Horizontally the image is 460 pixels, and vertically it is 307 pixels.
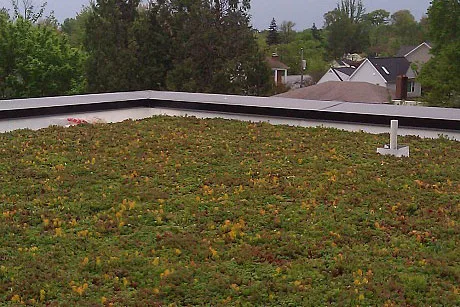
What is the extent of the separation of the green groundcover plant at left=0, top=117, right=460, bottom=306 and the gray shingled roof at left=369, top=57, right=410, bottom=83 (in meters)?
26.5

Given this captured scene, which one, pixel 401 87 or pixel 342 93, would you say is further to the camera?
pixel 401 87

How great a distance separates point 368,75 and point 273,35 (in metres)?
21.3

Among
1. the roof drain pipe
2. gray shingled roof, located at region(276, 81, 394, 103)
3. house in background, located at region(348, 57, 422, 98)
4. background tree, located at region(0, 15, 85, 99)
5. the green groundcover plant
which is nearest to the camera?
the green groundcover plant

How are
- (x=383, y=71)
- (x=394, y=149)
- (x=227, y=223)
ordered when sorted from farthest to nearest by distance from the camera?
(x=383, y=71) → (x=394, y=149) → (x=227, y=223)

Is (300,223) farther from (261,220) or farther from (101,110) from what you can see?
(101,110)

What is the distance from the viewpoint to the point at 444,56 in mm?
15961

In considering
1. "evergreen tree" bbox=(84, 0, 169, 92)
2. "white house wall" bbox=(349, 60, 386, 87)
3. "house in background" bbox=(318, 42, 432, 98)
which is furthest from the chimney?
"evergreen tree" bbox=(84, 0, 169, 92)

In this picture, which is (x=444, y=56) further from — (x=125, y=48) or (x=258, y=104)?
(x=258, y=104)

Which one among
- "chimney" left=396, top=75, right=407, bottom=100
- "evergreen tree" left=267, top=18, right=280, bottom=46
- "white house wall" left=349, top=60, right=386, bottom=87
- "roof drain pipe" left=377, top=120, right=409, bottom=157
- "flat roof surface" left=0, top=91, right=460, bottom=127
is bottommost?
"roof drain pipe" left=377, top=120, right=409, bottom=157

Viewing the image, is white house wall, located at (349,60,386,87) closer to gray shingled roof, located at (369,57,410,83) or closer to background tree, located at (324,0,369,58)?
gray shingled roof, located at (369,57,410,83)

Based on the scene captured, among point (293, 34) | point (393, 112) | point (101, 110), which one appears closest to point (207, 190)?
point (393, 112)

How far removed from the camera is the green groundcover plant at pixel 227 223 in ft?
10.2

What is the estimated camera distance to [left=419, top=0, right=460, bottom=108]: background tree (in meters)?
15.7

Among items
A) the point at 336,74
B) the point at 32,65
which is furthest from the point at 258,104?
the point at 336,74
